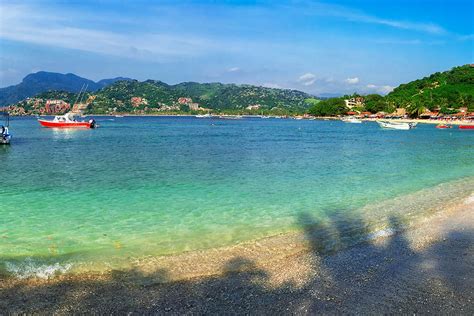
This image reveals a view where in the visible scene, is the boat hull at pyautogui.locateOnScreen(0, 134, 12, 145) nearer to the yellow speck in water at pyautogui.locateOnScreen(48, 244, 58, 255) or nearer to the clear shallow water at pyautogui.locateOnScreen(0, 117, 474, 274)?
the clear shallow water at pyautogui.locateOnScreen(0, 117, 474, 274)

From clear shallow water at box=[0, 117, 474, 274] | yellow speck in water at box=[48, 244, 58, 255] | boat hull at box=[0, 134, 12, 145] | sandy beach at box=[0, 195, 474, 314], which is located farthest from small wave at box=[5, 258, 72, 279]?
boat hull at box=[0, 134, 12, 145]

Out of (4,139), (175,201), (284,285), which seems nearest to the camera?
(284,285)

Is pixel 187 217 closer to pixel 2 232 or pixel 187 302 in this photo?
pixel 2 232

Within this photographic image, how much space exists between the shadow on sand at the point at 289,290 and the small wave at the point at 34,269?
0.46 metres

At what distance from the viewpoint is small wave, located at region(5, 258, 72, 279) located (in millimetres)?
9297

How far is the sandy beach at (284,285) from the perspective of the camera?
7.45 meters

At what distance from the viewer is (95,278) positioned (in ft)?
29.9

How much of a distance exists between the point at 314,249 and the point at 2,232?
32.9ft

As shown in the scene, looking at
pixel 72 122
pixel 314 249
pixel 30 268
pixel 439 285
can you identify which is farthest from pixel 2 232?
pixel 72 122

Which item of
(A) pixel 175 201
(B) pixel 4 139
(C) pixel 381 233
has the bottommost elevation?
(A) pixel 175 201

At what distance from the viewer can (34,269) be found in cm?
971

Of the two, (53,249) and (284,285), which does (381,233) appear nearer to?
(284,285)

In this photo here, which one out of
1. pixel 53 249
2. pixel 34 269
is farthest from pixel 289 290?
pixel 53 249

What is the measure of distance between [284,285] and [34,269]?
613cm
